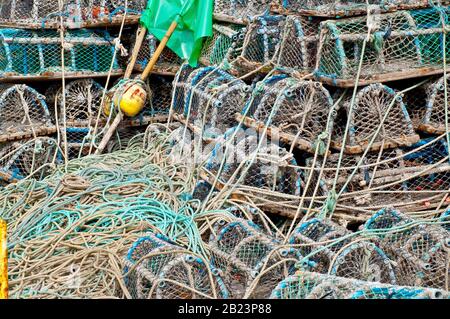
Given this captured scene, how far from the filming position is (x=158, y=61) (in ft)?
27.5

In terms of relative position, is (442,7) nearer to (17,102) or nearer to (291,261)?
(291,261)

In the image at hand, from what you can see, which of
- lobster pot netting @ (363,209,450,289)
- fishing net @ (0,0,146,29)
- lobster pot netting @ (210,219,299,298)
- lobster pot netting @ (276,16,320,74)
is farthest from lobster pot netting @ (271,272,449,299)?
fishing net @ (0,0,146,29)

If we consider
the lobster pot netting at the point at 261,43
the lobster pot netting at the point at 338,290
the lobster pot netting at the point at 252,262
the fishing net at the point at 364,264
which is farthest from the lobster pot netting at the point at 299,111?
the lobster pot netting at the point at 338,290

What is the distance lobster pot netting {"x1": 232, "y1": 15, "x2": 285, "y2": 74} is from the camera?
282 inches

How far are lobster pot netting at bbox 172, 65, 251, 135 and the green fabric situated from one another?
0.41m

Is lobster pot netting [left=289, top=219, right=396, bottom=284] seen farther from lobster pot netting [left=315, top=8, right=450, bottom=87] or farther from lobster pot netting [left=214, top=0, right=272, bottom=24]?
lobster pot netting [left=214, top=0, right=272, bottom=24]

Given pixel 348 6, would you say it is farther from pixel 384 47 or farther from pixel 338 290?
pixel 338 290

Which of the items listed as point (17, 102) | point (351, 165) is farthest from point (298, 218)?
point (17, 102)

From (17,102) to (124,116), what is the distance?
3.17 feet

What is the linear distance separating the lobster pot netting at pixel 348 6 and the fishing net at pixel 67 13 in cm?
191

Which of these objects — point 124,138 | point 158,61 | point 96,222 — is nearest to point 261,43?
point 158,61

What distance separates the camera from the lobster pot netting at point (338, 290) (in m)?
4.74

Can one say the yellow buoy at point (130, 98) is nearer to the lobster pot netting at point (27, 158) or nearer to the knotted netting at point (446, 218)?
the lobster pot netting at point (27, 158)
